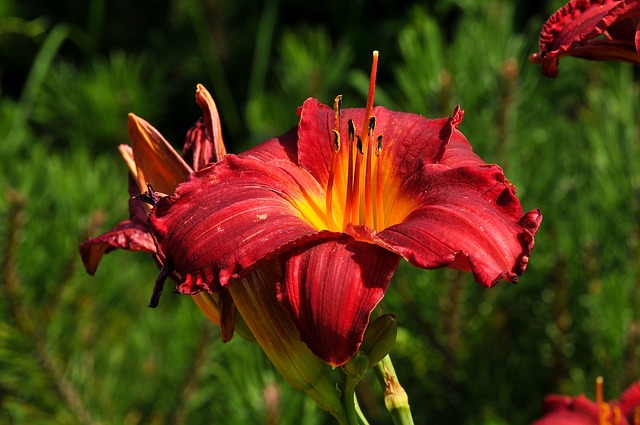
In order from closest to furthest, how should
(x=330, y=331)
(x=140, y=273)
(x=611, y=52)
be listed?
(x=330, y=331) → (x=611, y=52) → (x=140, y=273)

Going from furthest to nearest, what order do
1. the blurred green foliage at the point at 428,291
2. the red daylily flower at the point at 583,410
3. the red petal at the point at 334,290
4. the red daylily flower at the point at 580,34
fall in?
1. the blurred green foliage at the point at 428,291
2. the red daylily flower at the point at 583,410
3. the red daylily flower at the point at 580,34
4. the red petal at the point at 334,290

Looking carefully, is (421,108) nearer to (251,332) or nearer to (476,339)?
(476,339)

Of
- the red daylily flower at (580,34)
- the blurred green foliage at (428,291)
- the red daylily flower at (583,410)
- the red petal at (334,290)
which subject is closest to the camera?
the red petal at (334,290)

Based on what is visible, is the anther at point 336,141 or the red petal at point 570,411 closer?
the anther at point 336,141

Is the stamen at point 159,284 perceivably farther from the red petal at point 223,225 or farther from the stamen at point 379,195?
the stamen at point 379,195

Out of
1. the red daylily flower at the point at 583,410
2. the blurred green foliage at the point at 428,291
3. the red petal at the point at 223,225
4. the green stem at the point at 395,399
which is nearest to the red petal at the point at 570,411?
the red daylily flower at the point at 583,410

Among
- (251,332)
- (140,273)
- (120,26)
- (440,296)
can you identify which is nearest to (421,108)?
(440,296)
